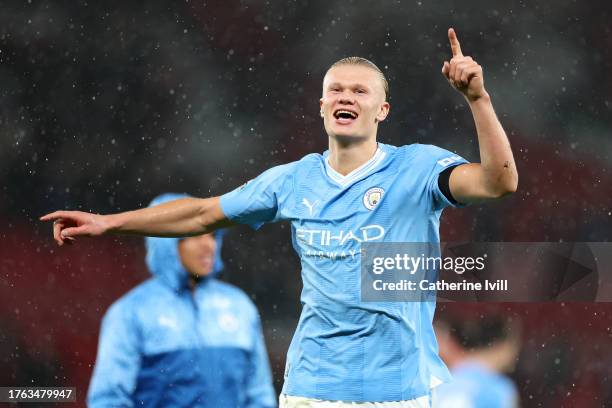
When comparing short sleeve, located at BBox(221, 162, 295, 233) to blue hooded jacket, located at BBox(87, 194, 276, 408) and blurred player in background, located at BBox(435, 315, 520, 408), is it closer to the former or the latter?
blue hooded jacket, located at BBox(87, 194, 276, 408)

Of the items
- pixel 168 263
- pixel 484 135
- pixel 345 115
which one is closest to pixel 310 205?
pixel 345 115

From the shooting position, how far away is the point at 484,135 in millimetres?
2600

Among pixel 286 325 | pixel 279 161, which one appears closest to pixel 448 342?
pixel 286 325

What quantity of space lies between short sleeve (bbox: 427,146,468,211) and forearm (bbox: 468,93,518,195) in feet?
0.81

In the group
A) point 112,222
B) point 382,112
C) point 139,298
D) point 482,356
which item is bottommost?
point 482,356

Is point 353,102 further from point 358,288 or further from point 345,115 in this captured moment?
point 358,288

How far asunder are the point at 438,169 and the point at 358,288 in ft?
1.48

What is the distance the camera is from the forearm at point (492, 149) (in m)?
2.58

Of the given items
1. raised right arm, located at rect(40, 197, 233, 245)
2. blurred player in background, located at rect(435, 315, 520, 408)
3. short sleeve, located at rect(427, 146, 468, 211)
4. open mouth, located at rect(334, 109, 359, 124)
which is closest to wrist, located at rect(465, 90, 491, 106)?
short sleeve, located at rect(427, 146, 468, 211)

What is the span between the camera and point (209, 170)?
596 cm

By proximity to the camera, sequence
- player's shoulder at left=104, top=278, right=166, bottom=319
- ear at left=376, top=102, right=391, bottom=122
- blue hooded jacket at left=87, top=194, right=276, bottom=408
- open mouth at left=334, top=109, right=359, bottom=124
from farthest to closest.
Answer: player's shoulder at left=104, top=278, right=166, bottom=319 → blue hooded jacket at left=87, top=194, right=276, bottom=408 → ear at left=376, top=102, right=391, bottom=122 → open mouth at left=334, top=109, right=359, bottom=124

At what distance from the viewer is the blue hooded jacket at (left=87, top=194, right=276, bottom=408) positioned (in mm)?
4660

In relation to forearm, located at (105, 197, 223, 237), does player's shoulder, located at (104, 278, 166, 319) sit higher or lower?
lower

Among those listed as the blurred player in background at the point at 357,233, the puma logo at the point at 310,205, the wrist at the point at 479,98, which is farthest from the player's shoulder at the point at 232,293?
the wrist at the point at 479,98
